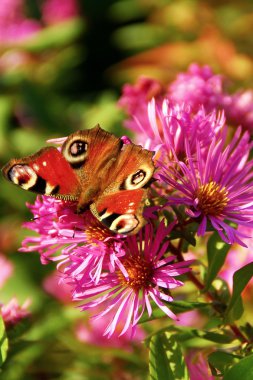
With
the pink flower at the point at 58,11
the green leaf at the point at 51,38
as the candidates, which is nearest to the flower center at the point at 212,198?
the green leaf at the point at 51,38

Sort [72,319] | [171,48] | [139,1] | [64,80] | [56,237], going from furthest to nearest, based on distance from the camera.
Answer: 1. [139,1]
2. [171,48]
3. [64,80]
4. [72,319]
5. [56,237]

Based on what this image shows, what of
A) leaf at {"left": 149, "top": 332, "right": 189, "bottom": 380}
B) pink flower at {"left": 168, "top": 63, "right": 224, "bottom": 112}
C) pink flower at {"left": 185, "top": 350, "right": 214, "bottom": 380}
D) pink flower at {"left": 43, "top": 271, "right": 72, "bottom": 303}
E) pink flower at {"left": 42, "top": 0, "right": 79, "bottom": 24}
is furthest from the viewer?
pink flower at {"left": 42, "top": 0, "right": 79, "bottom": 24}

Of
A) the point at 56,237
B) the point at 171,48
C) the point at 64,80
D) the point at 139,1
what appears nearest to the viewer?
the point at 56,237

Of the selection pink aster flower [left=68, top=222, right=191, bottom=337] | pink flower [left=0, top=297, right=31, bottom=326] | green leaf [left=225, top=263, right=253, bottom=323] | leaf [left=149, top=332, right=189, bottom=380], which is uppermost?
pink flower [left=0, top=297, right=31, bottom=326]

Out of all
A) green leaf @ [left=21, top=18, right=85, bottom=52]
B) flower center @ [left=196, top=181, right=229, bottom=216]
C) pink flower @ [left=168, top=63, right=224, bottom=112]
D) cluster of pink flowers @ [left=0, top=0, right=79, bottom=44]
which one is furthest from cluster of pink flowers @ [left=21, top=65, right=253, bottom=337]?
cluster of pink flowers @ [left=0, top=0, right=79, bottom=44]

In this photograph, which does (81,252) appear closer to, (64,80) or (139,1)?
(64,80)

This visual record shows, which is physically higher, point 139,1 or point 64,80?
point 139,1

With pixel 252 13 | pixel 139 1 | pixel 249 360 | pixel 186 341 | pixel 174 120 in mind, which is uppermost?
pixel 139 1

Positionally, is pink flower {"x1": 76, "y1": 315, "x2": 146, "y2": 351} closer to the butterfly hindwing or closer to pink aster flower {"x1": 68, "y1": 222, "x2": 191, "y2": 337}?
pink aster flower {"x1": 68, "y1": 222, "x2": 191, "y2": 337}

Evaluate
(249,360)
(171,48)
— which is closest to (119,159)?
(249,360)
